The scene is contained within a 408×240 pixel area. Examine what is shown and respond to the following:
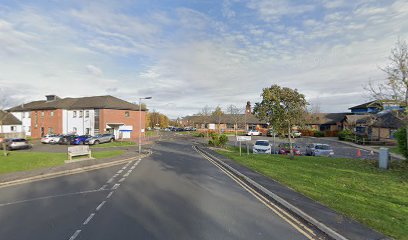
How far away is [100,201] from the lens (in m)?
8.37

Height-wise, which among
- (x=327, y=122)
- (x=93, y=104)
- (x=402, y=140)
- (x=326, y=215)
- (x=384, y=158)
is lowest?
(x=326, y=215)

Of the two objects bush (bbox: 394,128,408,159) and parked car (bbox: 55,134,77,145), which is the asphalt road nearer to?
bush (bbox: 394,128,408,159)

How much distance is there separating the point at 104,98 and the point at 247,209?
143 ft

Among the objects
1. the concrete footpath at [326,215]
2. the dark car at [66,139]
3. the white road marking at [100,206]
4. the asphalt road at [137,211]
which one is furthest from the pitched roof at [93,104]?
the concrete footpath at [326,215]

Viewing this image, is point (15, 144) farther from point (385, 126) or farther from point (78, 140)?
point (385, 126)

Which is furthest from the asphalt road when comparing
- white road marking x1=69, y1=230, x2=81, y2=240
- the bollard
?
the bollard

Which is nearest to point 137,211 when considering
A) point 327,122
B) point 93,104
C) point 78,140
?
point 78,140

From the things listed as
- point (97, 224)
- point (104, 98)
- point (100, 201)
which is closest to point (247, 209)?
point (97, 224)

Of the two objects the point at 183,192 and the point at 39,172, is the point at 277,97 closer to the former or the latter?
the point at 183,192

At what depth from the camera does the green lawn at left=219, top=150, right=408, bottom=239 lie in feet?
20.5

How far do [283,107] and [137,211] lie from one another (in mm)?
15061

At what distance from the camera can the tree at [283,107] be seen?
749 inches

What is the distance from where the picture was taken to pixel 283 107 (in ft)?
63.7

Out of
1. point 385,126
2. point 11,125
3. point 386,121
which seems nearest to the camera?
point 385,126
